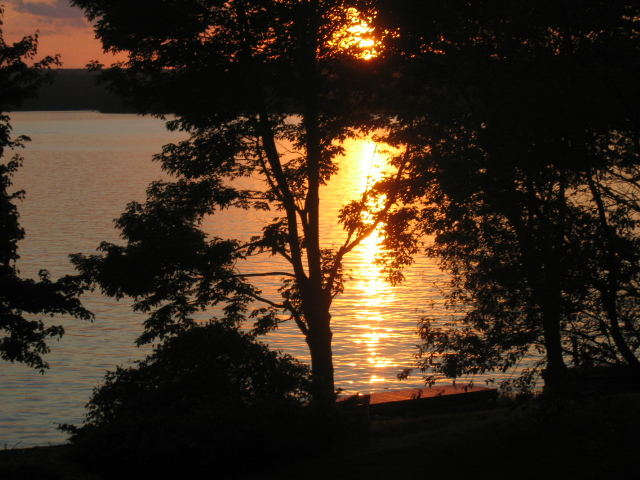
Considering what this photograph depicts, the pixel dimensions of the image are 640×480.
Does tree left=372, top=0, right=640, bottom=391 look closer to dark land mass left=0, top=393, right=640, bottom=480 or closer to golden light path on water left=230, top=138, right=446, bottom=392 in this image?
dark land mass left=0, top=393, right=640, bottom=480

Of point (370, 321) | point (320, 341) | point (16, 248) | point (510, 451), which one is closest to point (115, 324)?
point (370, 321)

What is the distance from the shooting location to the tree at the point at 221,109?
2484cm

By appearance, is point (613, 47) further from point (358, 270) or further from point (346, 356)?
point (358, 270)

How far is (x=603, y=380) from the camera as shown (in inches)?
574

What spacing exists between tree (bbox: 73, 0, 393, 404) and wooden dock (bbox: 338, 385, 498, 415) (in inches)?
170

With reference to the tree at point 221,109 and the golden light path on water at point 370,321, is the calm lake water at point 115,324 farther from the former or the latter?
the tree at point 221,109

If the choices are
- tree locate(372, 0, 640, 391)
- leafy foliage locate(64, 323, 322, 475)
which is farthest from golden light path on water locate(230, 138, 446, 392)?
tree locate(372, 0, 640, 391)

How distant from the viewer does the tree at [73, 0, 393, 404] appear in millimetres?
24844

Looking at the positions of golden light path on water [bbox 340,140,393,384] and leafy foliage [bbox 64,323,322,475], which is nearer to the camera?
leafy foliage [bbox 64,323,322,475]

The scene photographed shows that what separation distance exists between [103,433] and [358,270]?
5037cm

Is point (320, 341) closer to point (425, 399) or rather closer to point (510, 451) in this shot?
point (425, 399)

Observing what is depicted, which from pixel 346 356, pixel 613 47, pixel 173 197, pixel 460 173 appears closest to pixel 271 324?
pixel 173 197

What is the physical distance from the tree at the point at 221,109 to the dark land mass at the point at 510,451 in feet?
23.4

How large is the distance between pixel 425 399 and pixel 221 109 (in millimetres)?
14198
